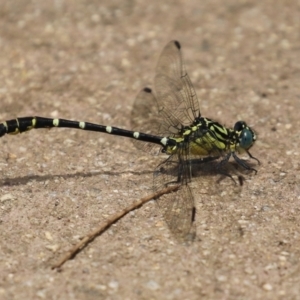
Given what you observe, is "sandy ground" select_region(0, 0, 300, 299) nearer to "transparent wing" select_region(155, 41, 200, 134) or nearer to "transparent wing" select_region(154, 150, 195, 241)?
"transparent wing" select_region(154, 150, 195, 241)

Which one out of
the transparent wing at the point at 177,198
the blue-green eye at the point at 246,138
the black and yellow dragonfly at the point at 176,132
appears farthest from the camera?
the blue-green eye at the point at 246,138

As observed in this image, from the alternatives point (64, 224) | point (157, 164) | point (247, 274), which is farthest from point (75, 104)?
point (247, 274)

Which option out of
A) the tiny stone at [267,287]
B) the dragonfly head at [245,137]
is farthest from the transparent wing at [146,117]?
the tiny stone at [267,287]

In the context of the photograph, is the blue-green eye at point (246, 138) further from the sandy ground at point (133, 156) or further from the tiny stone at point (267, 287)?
the tiny stone at point (267, 287)

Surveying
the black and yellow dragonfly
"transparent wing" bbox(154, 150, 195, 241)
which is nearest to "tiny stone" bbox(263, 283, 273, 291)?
"transparent wing" bbox(154, 150, 195, 241)

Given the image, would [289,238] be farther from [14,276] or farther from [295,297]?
[14,276]

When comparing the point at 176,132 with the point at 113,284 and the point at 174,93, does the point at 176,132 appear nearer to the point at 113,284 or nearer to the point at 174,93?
the point at 174,93
